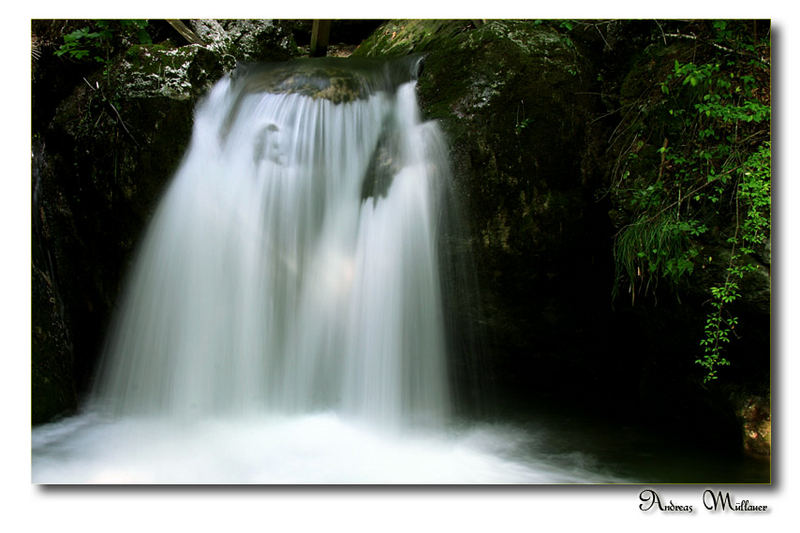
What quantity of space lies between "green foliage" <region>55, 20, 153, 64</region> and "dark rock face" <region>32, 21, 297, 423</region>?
0.18ft

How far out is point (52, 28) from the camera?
2865 mm

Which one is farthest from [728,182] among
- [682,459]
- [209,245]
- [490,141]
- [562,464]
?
[209,245]

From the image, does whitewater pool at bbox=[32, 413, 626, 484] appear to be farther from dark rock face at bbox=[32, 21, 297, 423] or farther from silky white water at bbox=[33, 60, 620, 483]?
dark rock face at bbox=[32, 21, 297, 423]

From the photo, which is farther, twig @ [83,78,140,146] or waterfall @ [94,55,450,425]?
twig @ [83,78,140,146]

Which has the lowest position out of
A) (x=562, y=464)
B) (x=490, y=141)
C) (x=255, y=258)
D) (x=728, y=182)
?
(x=562, y=464)

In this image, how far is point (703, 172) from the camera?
2.53 meters

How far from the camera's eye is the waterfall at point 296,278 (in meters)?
2.63

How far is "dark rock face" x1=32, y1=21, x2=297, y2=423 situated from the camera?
9.39 feet

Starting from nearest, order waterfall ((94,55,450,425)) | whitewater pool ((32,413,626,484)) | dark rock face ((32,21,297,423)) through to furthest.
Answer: whitewater pool ((32,413,626,484)), waterfall ((94,55,450,425)), dark rock face ((32,21,297,423))

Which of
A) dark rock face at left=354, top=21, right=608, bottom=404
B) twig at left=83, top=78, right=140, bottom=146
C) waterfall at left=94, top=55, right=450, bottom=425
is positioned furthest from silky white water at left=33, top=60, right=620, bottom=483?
twig at left=83, top=78, right=140, bottom=146

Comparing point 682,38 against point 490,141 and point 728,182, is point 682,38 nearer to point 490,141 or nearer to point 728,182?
point 728,182

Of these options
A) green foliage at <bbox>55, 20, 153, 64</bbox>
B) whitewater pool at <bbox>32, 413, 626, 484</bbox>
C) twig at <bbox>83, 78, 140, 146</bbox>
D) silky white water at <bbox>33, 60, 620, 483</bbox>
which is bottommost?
whitewater pool at <bbox>32, 413, 626, 484</bbox>

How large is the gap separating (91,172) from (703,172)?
10.3 ft

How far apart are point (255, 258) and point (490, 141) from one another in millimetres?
1312
